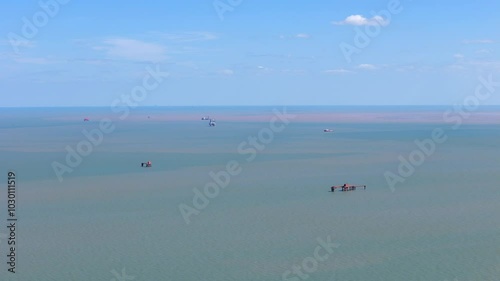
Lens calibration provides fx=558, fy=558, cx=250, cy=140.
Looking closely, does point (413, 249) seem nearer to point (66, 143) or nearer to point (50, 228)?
point (50, 228)

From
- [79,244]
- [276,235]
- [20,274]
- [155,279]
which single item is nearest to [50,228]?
[79,244]

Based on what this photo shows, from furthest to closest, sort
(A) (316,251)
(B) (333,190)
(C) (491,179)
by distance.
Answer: (C) (491,179) → (B) (333,190) → (A) (316,251)

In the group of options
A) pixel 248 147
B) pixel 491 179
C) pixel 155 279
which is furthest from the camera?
pixel 248 147

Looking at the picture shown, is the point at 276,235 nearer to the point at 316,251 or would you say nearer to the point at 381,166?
the point at 316,251

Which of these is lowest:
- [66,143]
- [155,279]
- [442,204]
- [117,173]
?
[155,279]

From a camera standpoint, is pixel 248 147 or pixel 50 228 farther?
pixel 248 147

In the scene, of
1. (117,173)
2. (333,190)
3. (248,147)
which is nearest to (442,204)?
(333,190)

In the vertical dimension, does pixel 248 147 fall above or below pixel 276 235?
above
